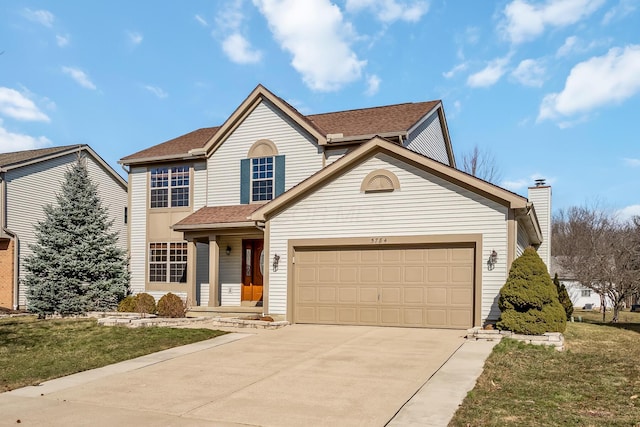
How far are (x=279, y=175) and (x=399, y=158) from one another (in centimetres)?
613

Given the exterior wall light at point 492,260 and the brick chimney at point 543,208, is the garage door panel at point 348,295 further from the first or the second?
the brick chimney at point 543,208

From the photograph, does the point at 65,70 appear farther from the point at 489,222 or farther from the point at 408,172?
the point at 489,222

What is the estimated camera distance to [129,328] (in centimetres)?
1487

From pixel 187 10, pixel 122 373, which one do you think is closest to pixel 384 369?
pixel 122 373

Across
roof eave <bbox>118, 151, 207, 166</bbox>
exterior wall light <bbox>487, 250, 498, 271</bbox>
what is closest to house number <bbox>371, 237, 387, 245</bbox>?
exterior wall light <bbox>487, 250, 498, 271</bbox>

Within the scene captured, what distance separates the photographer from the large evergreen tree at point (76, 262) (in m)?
19.2

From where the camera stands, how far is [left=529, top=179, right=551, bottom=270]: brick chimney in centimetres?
2198

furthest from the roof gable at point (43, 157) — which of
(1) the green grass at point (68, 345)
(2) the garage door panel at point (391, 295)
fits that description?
(2) the garage door panel at point (391, 295)

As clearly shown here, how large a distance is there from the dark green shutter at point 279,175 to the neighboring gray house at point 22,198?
8084 millimetres

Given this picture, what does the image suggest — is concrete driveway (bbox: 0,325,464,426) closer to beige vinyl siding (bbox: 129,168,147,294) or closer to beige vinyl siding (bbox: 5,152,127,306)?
beige vinyl siding (bbox: 129,168,147,294)

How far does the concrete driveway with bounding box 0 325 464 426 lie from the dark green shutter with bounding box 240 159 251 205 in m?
8.65

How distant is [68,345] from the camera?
500 inches

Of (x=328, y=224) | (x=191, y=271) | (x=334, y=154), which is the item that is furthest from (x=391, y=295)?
(x=191, y=271)

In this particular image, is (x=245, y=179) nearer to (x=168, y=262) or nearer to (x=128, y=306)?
(x=168, y=262)
